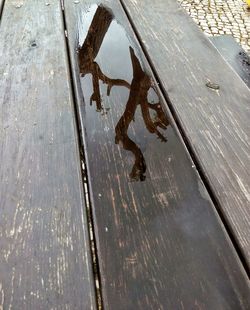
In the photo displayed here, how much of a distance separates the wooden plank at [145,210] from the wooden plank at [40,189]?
42mm

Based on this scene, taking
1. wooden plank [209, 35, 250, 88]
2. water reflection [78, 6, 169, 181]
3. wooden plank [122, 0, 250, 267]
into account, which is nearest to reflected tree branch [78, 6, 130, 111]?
water reflection [78, 6, 169, 181]

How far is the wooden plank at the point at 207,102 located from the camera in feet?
2.75

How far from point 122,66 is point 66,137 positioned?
0.39 meters

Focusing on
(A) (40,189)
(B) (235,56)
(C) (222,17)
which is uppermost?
(A) (40,189)

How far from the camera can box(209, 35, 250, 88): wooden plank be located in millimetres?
1877

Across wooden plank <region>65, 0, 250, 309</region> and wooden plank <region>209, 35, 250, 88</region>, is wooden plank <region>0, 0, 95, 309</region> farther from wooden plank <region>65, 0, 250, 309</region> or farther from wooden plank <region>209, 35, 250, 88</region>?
wooden plank <region>209, 35, 250, 88</region>

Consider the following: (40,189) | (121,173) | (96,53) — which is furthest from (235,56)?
(40,189)

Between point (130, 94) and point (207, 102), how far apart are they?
8.9 inches

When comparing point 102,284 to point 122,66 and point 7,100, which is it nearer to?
point 7,100

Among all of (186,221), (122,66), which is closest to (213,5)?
(122,66)

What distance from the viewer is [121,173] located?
2.87 feet

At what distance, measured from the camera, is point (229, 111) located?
42.3 inches

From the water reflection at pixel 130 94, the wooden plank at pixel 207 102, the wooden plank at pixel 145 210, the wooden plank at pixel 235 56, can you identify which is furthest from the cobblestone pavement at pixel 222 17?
the wooden plank at pixel 145 210

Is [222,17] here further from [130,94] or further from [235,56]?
[130,94]
